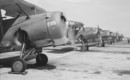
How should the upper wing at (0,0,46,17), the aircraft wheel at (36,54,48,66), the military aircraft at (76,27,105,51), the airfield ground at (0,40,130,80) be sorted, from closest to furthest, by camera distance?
the airfield ground at (0,40,130,80)
the upper wing at (0,0,46,17)
the aircraft wheel at (36,54,48,66)
the military aircraft at (76,27,105,51)

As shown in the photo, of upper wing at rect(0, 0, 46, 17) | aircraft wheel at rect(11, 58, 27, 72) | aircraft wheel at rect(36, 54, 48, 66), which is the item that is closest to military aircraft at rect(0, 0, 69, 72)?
aircraft wheel at rect(11, 58, 27, 72)

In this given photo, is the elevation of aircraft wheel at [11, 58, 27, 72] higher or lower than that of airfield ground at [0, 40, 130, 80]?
higher

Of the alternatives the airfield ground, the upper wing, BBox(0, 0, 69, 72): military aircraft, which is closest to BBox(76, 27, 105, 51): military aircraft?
the upper wing

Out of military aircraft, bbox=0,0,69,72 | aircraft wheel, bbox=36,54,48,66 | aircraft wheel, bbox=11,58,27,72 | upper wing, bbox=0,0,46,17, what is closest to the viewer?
aircraft wheel, bbox=11,58,27,72

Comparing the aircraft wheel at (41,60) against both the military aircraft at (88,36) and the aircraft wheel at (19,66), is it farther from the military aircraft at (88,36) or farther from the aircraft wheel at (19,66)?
the military aircraft at (88,36)

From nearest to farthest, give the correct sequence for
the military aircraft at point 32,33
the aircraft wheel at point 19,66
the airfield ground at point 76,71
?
the airfield ground at point 76,71, the aircraft wheel at point 19,66, the military aircraft at point 32,33

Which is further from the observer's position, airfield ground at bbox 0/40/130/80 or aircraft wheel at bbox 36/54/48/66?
aircraft wheel at bbox 36/54/48/66

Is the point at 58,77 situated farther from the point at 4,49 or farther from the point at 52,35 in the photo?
the point at 4,49

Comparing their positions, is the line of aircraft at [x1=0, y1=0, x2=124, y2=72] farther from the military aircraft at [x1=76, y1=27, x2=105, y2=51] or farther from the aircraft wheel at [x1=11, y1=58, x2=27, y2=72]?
the military aircraft at [x1=76, y1=27, x2=105, y2=51]

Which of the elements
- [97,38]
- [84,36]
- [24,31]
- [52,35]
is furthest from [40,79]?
[97,38]

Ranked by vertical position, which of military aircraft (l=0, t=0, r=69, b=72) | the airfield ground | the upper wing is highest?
the upper wing

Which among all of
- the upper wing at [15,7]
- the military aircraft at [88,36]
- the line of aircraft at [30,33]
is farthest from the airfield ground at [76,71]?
the military aircraft at [88,36]

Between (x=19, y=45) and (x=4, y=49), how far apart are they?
739 mm

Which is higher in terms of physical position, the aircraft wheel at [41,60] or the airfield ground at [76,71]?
the aircraft wheel at [41,60]
